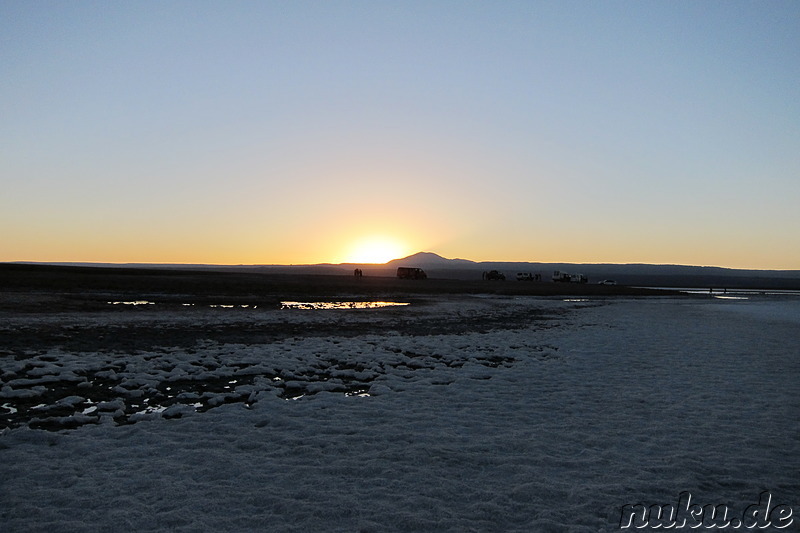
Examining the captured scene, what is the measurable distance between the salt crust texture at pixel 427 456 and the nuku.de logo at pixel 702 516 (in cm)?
15

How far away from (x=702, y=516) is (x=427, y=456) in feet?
11.4

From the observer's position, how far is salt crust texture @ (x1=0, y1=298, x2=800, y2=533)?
20.0ft

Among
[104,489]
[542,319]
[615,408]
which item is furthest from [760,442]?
[542,319]

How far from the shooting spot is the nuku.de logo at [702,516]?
19.9 ft

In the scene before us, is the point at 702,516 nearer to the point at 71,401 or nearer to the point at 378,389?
the point at 378,389

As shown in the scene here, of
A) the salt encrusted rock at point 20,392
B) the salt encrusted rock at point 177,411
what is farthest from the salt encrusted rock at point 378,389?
the salt encrusted rock at point 20,392

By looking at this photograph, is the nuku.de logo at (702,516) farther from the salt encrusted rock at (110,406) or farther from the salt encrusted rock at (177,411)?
the salt encrusted rock at (110,406)

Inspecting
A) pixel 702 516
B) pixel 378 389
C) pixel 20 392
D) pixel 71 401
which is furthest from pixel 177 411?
pixel 702 516

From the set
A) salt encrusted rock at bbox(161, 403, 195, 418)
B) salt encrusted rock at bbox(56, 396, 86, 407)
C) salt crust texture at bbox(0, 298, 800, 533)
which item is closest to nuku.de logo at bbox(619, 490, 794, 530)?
salt crust texture at bbox(0, 298, 800, 533)

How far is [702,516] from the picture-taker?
6250 mm

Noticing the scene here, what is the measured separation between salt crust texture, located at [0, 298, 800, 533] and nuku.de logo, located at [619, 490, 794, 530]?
15 cm

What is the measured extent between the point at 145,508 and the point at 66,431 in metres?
3.62

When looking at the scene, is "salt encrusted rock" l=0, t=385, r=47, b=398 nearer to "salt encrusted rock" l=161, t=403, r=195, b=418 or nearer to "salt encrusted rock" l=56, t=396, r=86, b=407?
"salt encrusted rock" l=56, t=396, r=86, b=407

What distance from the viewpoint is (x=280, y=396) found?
1142cm
